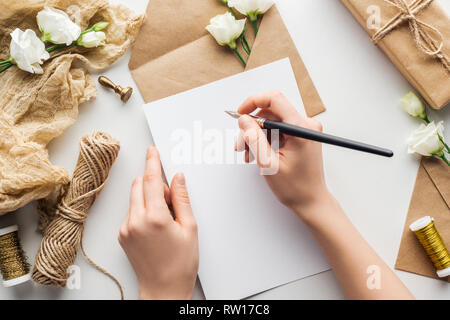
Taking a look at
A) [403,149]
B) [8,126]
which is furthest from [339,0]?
[8,126]

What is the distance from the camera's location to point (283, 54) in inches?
31.9

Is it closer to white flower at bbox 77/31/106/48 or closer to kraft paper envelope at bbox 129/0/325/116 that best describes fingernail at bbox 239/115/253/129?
kraft paper envelope at bbox 129/0/325/116

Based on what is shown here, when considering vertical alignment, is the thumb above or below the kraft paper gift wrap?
below

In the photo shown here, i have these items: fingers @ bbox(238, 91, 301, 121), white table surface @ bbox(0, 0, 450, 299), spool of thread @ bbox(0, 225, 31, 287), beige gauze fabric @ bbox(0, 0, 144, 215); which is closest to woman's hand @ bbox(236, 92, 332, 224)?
fingers @ bbox(238, 91, 301, 121)

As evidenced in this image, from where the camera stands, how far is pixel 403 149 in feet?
2.68

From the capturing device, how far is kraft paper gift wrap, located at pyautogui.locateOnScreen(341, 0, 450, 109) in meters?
0.75

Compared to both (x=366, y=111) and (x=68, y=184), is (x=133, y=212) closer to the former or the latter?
(x=68, y=184)

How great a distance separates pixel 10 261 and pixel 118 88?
1.34 feet

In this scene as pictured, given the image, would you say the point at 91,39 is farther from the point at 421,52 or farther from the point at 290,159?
the point at 421,52

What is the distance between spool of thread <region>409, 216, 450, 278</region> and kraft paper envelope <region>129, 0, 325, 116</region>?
31 centimetres

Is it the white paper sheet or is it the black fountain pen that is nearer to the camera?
the black fountain pen

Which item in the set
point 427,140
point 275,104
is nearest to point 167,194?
point 275,104

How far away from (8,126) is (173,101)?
0.33 metres
